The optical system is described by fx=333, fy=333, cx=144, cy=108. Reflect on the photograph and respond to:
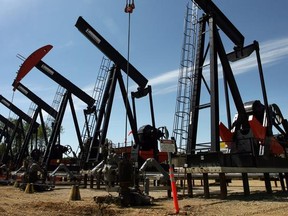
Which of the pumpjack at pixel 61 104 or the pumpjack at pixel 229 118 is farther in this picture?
the pumpjack at pixel 61 104

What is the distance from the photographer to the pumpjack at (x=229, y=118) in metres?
9.48

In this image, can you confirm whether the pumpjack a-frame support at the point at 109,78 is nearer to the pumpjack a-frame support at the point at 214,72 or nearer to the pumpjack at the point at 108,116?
the pumpjack at the point at 108,116

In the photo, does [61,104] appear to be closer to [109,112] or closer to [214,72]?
[109,112]

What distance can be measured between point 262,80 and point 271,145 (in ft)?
7.94

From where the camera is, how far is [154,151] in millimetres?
17172

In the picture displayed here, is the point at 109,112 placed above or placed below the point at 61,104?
below

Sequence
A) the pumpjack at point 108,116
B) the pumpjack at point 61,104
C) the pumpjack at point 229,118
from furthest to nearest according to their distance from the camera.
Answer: the pumpjack at point 61,104
the pumpjack at point 108,116
the pumpjack at point 229,118

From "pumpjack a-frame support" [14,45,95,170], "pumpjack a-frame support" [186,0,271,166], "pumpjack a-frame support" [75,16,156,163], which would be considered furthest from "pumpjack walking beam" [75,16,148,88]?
"pumpjack a-frame support" [186,0,271,166]

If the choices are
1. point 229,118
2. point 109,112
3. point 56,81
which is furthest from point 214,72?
point 56,81

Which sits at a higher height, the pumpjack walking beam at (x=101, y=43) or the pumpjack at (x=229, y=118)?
the pumpjack walking beam at (x=101, y=43)

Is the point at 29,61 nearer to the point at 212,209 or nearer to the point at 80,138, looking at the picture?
the point at 80,138

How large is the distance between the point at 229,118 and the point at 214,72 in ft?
9.65

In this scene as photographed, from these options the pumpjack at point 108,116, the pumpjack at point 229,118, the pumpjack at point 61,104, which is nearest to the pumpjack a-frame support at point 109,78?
the pumpjack at point 108,116

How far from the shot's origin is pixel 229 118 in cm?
1232
